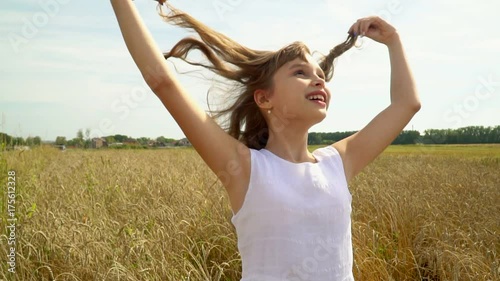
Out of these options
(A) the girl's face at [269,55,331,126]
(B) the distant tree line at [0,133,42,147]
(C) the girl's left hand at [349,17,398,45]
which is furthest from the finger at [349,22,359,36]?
→ (B) the distant tree line at [0,133,42,147]

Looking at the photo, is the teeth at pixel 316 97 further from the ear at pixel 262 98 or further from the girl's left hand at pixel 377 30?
the girl's left hand at pixel 377 30

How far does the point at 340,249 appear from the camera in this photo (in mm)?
1321

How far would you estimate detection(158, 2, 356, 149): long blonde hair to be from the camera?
1469 millimetres

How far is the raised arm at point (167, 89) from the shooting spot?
1.18 m

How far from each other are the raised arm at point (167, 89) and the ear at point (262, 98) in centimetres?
28

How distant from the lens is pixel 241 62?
1.53 metres

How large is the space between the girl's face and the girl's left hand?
275 millimetres

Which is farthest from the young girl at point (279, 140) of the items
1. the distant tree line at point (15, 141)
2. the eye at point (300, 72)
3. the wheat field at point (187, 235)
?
the distant tree line at point (15, 141)

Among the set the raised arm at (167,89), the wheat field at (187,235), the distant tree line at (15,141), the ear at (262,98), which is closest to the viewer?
the raised arm at (167,89)

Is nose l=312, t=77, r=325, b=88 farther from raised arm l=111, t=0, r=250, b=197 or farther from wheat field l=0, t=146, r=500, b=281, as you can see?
wheat field l=0, t=146, r=500, b=281

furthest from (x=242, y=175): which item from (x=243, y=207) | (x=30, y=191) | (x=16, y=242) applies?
(x=30, y=191)

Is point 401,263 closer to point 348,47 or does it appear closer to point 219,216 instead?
point 219,216

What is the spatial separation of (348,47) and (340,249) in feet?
2.32

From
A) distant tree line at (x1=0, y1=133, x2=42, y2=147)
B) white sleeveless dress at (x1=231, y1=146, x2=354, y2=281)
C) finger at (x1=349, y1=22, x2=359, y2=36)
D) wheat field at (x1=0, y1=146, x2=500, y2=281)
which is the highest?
finger at (x1=349, y1=22, x2=359, y2=36)
